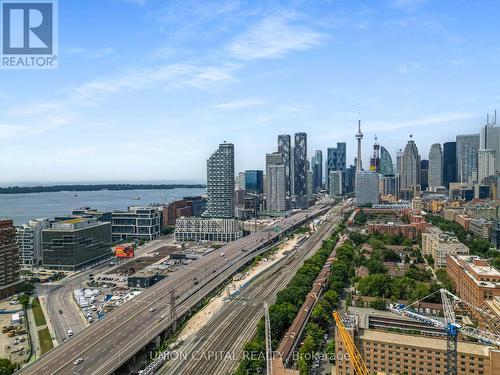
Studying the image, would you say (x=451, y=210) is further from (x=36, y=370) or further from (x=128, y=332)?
(x=36, y=370)

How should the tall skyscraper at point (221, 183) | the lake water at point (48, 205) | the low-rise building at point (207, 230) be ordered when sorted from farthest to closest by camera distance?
1. the lake water at point (48, 205)
2. the tall skyscraper at point (221, 183)
3. the low-rise building at point (207, 230)

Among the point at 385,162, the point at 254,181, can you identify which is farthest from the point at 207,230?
the point at 385,162

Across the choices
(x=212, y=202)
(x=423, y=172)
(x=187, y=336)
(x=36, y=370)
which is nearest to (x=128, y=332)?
(x=187, y=336)

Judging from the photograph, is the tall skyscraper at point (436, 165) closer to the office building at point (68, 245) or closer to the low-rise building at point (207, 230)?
the low-rise building at point (207, 230)

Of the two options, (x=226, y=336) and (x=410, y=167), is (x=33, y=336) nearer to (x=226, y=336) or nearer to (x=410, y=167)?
(x=226, y=336)

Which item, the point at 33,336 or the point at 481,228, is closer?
the point at 33,336

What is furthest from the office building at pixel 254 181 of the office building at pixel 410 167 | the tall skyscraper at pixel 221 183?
the office building at pixel 410 167
